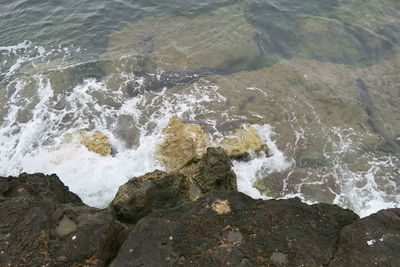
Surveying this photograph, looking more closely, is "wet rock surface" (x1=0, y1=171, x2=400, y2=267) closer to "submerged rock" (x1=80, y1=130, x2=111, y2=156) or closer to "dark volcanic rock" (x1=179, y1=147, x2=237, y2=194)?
"dark volcanic rock" (x1=179, y1=147, x2=237, y2=194)

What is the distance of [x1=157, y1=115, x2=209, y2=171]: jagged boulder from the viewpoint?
1013 centimetres

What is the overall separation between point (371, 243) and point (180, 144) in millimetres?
6054

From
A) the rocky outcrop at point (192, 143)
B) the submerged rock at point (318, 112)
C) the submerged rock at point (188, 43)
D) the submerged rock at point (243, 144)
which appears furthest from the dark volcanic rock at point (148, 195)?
the submerged rock at point (188, 43)

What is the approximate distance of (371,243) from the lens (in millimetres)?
5371

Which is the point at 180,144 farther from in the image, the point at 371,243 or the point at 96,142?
the point at 371,243

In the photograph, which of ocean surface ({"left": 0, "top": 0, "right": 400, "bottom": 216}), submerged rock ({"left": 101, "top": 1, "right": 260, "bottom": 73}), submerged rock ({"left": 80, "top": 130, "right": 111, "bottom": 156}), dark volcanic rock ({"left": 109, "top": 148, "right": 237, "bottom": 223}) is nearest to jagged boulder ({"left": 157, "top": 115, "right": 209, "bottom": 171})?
A: ocean surface ({"left": 0, "top": 0, "right": 400, "bottom": 216})

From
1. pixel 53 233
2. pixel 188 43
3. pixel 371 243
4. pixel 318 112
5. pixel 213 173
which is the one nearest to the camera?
pixel 371 243

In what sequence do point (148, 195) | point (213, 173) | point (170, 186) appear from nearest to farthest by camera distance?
point (148, 195) → point (170, 186) → point (213, 173)

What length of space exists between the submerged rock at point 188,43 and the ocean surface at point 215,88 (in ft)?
0.23

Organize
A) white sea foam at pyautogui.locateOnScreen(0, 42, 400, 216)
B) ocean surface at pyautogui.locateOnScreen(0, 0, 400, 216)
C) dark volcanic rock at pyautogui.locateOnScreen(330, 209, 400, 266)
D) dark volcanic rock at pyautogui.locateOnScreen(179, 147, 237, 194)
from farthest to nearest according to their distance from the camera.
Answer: ocean surface at pyautogui.locateOnScreen(0, 0, 400, 216) → white sea foam at pyautogui.locateOnScreen(0, 42, 400, 216) → dark volcanic rock at pyautogui.locateOnScreen(179, 147, 237, 194) → dark volcanic rock at pyautogui.locateOnScreen(330, 209, 400, 266)

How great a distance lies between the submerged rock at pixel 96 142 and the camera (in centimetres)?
1073

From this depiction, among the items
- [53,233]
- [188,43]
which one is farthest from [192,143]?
[188,43]

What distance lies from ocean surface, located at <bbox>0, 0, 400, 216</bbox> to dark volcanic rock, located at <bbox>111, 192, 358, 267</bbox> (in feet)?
12.9

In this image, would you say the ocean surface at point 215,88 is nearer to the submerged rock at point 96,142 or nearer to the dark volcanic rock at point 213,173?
the submerged rock at point 96,142
